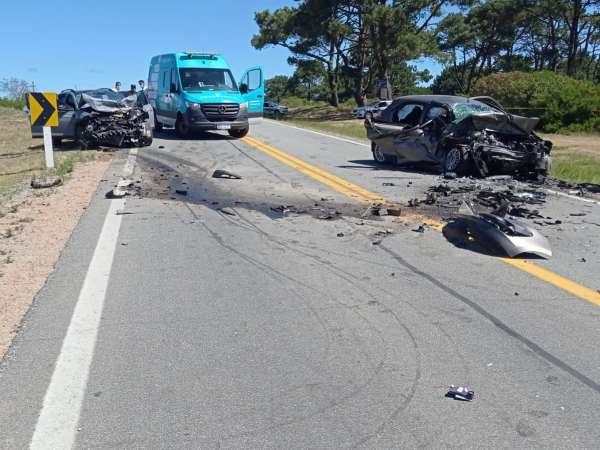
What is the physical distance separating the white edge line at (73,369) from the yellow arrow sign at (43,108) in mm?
7881

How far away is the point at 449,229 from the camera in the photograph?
293 inches

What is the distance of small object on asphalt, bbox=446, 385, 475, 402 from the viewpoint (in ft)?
11.5

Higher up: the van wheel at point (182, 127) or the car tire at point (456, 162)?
the van wheel at point (182, 127)

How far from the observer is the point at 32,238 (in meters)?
7.06

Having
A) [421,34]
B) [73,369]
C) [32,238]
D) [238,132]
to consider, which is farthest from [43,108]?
[421,34]

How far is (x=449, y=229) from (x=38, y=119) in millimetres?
9463

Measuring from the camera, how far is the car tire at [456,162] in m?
11.5

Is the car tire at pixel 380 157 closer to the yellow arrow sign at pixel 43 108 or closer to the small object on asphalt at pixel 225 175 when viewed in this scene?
the small object on asphalt at pixel 225 175

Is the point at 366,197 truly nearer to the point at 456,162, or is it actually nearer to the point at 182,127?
the point at 456,162

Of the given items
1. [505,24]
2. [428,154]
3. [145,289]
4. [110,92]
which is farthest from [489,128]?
[505,24]

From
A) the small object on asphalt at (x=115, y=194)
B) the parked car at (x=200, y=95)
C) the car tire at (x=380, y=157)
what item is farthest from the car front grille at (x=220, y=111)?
the small object on asphalt at (x=115, y=194)

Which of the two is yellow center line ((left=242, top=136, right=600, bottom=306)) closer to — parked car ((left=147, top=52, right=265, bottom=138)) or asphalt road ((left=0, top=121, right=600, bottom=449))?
asphalt road ((left=0, top=121, right=600, bottom=449))

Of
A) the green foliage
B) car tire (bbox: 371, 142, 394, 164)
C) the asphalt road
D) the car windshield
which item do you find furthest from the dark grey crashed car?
the green foliage

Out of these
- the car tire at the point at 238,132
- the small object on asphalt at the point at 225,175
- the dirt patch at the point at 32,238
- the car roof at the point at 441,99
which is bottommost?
the dirt patch at the point at 32,238
